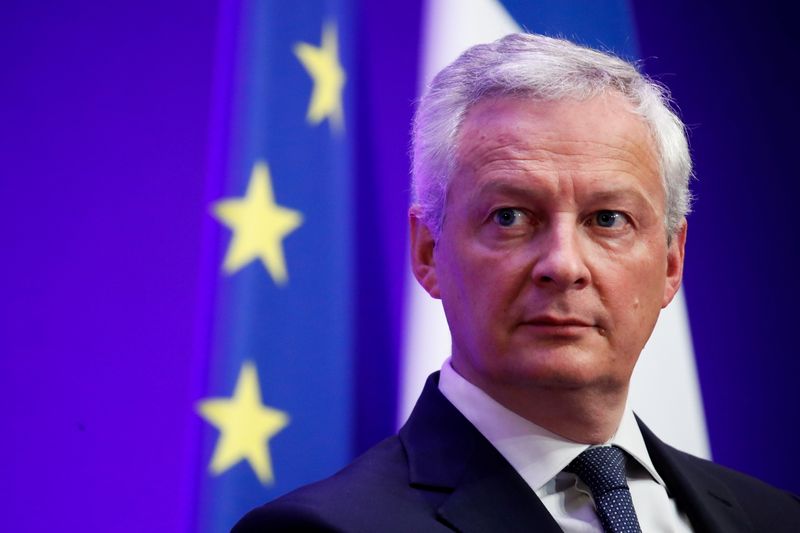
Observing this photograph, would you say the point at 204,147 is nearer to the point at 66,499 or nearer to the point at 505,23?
the point at 66,499

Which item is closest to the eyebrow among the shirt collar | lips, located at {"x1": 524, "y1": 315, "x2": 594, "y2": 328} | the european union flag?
lips, located at {"x1": 524, "y1": 315, "x2": 594, "y2": 328}

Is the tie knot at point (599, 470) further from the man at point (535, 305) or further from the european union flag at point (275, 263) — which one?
the european union flag at point (275, 263)

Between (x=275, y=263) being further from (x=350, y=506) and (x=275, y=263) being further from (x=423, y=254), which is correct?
(x=350, y=506)

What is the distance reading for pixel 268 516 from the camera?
170cm

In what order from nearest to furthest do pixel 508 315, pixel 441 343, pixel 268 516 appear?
pixel 268 516
pixel 508 315
pixel 441 343

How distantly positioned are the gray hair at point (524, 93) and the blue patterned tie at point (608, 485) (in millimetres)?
454

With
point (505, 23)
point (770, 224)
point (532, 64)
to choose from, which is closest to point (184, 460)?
point (532, 64)

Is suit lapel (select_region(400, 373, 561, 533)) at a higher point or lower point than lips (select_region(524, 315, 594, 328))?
lower

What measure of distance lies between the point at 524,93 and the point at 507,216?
23 centimetres

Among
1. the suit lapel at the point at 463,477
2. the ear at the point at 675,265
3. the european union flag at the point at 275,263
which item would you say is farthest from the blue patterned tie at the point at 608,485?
the european union flag at the point at 275,263

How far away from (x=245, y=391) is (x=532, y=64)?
2.80 ft

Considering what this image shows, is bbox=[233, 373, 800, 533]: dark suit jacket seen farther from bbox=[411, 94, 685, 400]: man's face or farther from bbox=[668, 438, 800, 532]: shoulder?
bbox=[411, 94, 685, 400]: man's face

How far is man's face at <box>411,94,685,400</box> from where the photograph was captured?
1.79 m

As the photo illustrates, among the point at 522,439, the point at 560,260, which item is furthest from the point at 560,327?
the point at 522,439
